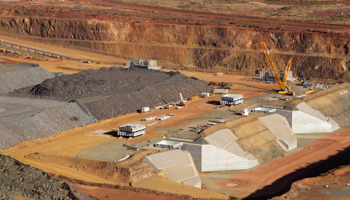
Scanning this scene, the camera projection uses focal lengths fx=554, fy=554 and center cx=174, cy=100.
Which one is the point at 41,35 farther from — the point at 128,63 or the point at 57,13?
the point at 128,63

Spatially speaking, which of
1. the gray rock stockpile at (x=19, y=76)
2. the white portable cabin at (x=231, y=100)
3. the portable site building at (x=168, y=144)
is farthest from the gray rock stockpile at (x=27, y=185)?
the gray rock stockpile at (x=19, y=76)

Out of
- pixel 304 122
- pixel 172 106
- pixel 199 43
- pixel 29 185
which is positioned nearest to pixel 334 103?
pixel 304 122

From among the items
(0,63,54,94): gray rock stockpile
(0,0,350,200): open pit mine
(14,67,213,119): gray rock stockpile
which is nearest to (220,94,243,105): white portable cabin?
(0,0,350,200): open pit mine

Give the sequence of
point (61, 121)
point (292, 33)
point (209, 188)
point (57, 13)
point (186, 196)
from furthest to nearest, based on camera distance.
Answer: point (57, 13), point (292, 33), point (61, 121), point (209, 188), point (186, 196)

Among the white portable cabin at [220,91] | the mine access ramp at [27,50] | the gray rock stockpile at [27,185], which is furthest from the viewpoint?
the mine access ramp at [27,50]

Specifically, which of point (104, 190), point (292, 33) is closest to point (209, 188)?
point (104, 190)

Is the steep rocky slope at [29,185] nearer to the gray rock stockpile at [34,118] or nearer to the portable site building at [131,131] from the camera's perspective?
the gray rock stockpile at [34,118]
